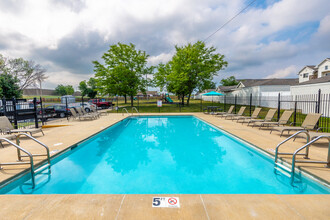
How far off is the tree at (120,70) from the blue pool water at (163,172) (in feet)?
55.3

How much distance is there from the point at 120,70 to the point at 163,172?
20256 millimetres

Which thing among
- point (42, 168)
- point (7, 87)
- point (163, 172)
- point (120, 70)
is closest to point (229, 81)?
point (120, 70)

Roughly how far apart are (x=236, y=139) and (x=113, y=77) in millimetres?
20331

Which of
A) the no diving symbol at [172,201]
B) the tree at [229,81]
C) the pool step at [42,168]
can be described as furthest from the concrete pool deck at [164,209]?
the tree at [229,81]

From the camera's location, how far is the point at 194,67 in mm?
23562

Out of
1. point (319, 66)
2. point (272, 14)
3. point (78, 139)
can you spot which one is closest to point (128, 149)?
point (78, 139)

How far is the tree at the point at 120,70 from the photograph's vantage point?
2314 centimetres

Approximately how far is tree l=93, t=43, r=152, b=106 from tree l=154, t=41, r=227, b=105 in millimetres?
4994

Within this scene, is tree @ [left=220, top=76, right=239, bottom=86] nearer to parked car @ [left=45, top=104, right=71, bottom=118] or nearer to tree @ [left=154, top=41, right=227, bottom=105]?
tree @ [left=154, top=41, right=227, bottom=105]

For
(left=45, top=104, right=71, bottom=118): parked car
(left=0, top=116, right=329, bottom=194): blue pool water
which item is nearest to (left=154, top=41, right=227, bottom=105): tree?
(left=45, top=104, right=71, bottom=118): parked car

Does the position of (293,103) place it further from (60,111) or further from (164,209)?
(60,111)

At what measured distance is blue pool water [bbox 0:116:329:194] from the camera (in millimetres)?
3791

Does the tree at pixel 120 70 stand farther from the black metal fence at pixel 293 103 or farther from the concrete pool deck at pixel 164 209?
the concrete pool deck at pixel 164 209

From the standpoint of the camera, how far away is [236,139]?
7.45 meters
